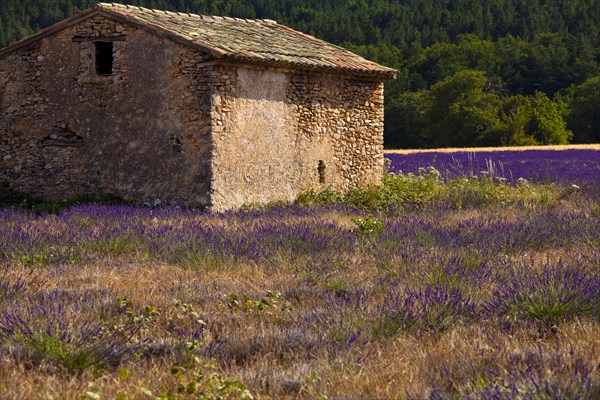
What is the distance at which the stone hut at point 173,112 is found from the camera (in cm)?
1330


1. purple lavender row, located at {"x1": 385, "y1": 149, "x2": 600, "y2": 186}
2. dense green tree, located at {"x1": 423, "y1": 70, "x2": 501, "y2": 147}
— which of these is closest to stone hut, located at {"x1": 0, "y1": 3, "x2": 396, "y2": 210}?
purple lavender row, located at {"x1": 385, "y1": 149, "x2": 600, "y2": 186}

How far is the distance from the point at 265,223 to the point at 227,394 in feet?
22.3

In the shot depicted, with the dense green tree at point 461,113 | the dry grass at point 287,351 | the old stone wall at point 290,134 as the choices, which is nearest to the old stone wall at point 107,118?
the old stone wall at point 290,134

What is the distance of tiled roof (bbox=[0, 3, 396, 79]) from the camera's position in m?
13.3

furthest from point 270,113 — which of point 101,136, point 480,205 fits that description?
point 480,205

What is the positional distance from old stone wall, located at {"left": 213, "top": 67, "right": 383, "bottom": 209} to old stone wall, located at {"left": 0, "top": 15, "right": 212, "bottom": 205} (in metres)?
0.43

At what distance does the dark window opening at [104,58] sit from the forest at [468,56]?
36.5m

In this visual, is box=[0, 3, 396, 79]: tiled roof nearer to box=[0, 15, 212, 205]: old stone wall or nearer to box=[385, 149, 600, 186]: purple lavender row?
box=[0, 15, 212, 205]: old stone wall

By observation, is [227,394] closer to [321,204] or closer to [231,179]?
[231,179]

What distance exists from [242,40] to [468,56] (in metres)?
52.8

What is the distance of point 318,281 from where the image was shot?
6.69 meters

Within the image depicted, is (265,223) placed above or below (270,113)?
below

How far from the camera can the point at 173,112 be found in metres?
13.5

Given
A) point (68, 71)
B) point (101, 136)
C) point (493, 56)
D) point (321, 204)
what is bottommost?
point (321, 204)
